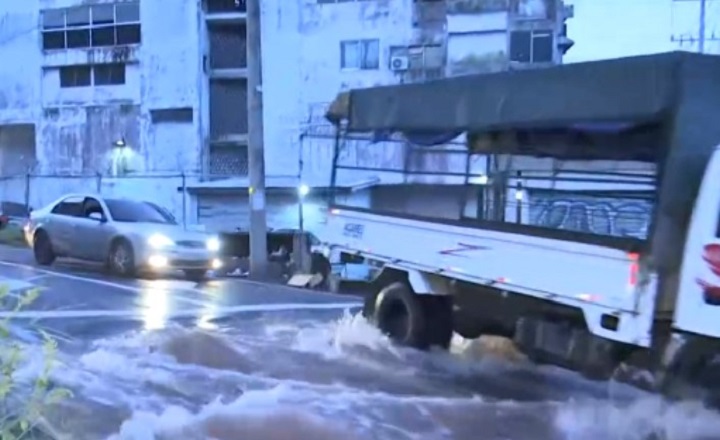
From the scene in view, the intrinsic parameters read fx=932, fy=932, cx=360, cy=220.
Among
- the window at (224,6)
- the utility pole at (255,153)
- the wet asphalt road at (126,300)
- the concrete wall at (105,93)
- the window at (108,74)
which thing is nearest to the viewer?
the wet asphalt road at (126,300)

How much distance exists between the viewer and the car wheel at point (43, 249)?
19578mm

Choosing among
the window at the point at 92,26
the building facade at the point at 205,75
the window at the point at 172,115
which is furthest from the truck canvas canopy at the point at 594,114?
the window at the point at 92,26

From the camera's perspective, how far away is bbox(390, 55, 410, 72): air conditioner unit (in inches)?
1286

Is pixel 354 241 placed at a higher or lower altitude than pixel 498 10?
lower

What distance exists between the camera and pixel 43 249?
1966 cm

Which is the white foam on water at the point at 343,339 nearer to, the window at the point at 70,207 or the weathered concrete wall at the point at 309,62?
the window at the point at 70,207

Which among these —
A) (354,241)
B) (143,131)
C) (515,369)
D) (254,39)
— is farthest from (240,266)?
(143,131)

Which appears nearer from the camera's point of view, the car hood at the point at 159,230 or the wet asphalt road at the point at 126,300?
the wet asphalt road at the point at 126,300

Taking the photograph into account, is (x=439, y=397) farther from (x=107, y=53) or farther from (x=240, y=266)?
(x=107, y=53)

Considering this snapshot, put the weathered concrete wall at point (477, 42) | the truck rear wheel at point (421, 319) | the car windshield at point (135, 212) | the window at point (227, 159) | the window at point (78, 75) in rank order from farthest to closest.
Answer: the window at point (78, 75) < the window at point (227, 159) < the weathered concrete wall at point (477, 42) < the car windshield at point (135, 212) < the truck rear wheel at point (421, 319)

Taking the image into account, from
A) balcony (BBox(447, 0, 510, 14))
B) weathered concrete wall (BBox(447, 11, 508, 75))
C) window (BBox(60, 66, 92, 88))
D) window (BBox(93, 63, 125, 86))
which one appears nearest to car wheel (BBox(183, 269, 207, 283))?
weathered concrete wall (BBox(447, 11, 508, 75))

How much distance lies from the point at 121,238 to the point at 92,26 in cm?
2186

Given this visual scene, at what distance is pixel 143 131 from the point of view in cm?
3647

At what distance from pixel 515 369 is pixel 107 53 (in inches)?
1213
